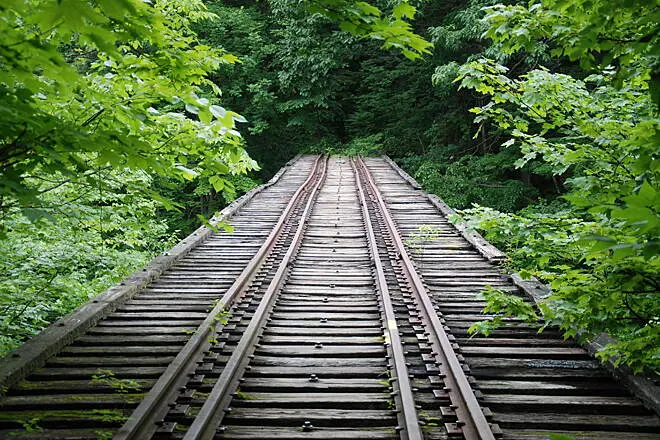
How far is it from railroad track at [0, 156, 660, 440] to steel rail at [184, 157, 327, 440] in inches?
0.6

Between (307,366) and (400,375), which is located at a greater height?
(400,375)

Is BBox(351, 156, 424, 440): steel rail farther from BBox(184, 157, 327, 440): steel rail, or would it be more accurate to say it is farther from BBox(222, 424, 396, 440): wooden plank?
BBox(184, 157, 327, 440): steel rail

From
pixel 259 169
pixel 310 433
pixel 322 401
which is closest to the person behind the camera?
pixel 310 433

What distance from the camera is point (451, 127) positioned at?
21938 mm

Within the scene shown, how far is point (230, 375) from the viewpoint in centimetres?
392

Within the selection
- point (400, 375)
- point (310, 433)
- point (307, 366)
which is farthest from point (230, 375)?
point (400, 375)

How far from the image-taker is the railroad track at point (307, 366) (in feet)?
11.2

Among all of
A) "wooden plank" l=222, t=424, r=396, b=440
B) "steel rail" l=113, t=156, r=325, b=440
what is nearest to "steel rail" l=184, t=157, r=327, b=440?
"wooden plank" l=222, t=424, r=396, b=440

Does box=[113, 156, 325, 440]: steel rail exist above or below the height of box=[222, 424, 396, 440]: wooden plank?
above

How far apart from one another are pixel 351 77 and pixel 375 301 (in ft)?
89.7

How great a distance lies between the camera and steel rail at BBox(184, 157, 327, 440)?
128 inches

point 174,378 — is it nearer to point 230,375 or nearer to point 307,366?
point 230,375

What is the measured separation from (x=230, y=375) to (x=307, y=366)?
0.73 metres

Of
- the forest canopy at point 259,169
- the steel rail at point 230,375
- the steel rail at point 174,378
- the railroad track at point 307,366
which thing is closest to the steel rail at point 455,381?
the railroad track at point 307,366
